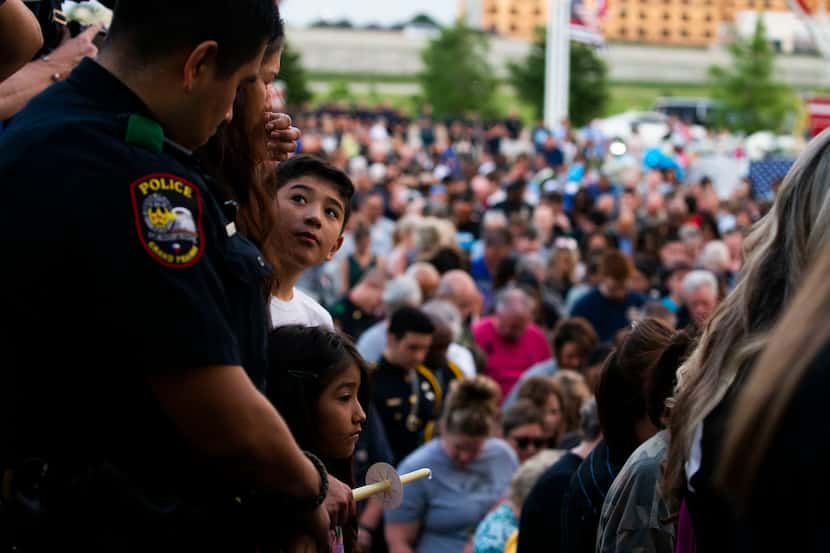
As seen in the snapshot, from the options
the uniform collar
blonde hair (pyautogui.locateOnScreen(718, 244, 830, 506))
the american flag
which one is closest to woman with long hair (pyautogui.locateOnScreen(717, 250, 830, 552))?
blonde hair (pyautogui.locateOnScreen(718, 244, 830, 506))

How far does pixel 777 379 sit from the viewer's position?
2.05 meters

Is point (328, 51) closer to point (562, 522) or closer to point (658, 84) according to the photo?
point (658, 84)

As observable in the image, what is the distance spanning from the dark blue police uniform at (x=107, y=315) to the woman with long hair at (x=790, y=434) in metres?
0.91

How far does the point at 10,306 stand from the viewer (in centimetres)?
256

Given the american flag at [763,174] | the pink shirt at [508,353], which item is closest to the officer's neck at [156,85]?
the pink shirt at [508,353]

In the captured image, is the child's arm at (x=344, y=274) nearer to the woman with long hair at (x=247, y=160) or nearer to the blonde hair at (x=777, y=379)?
the woman with long hair at (x=247, y=160)

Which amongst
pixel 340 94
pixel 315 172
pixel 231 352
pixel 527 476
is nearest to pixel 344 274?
pixel 527 476

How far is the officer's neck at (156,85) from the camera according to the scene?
Result: 8.84 ft

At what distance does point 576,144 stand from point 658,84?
6062 cm

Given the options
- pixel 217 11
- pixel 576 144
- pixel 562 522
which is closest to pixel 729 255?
pixel 562 522

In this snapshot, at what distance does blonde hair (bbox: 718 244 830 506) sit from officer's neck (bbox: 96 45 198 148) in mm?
1184

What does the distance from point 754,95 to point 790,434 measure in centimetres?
5588

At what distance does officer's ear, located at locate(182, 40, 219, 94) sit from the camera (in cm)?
267

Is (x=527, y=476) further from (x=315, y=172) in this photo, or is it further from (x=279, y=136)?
(x=279, y=136)
